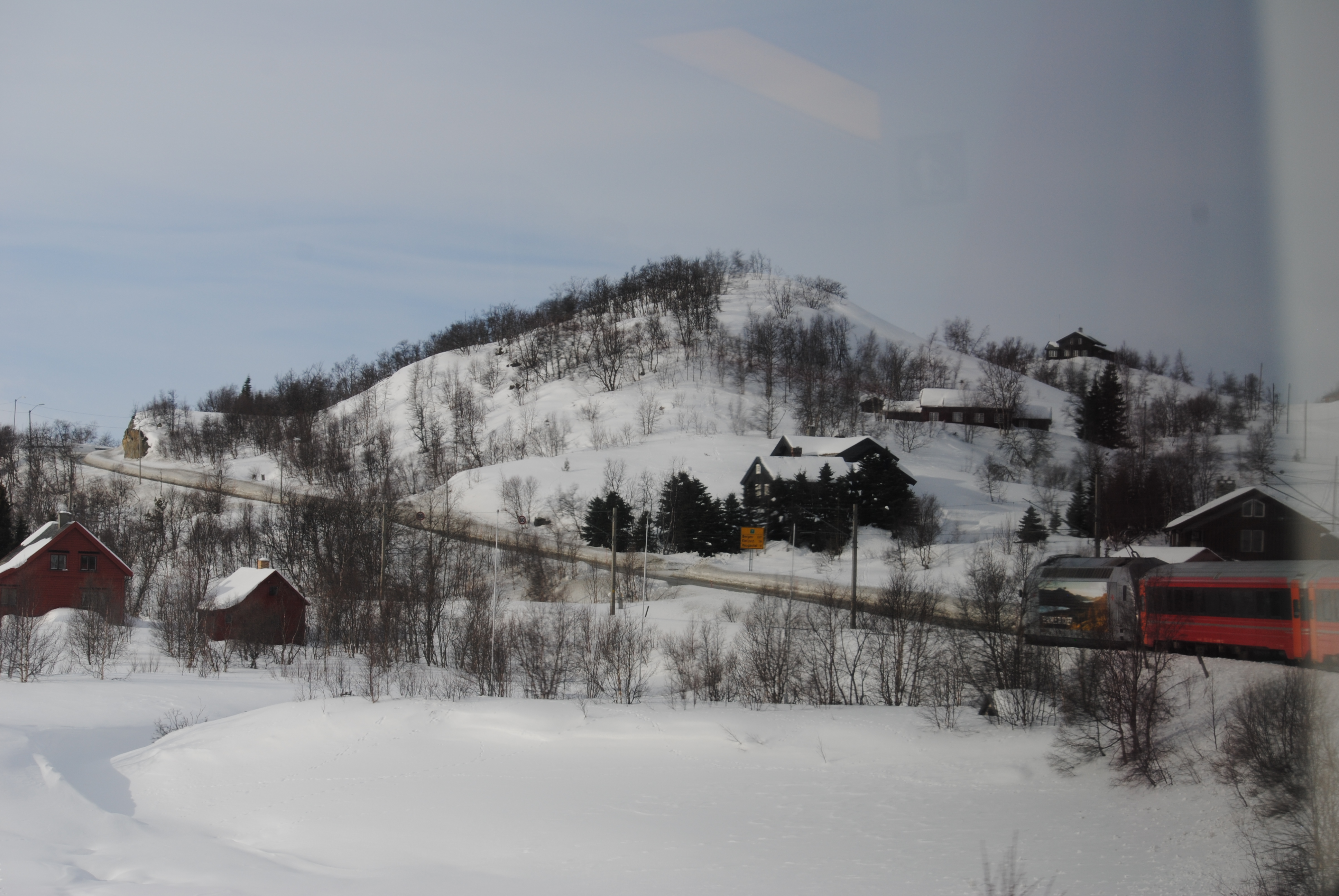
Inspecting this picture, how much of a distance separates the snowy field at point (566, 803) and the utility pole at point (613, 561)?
11556mm

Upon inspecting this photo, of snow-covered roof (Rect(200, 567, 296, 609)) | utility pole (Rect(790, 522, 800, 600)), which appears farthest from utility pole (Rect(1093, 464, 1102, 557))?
snow-covered roof (Rect(200, 567, 296, 609))

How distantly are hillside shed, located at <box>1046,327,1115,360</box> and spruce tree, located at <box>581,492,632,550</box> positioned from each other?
360ft

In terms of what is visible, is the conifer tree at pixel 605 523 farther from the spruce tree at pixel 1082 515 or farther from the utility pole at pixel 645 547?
the spruce tree at pixel 1082 515

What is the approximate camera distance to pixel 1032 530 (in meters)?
55.0

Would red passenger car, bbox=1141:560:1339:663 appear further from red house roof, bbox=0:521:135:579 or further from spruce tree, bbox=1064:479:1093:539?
red house roof, bbox=0:521:135:579

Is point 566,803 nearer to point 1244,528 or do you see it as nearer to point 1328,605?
point 1328,605

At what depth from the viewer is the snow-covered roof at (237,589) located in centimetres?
4550

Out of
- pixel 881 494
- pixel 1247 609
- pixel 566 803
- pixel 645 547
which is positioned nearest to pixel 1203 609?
pixel 1247 609

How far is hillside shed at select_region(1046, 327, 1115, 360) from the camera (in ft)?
486

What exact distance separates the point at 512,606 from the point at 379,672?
12.4 m

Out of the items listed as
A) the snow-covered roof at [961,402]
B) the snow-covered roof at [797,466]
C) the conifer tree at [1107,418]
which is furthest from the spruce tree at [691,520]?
the conifer tree at [1107,418]

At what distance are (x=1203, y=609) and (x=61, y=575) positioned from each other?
5133 cm

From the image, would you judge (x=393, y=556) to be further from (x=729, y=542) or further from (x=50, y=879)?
(x=50, y=879)

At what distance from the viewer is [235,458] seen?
110500mm
